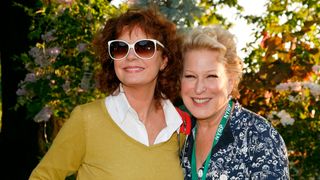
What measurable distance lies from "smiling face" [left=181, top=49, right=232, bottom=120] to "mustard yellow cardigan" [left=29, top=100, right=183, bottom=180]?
39cm

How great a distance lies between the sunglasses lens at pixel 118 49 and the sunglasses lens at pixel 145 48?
0.20 feet

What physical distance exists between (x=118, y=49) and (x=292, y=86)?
303cm

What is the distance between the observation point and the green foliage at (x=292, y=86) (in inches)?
254

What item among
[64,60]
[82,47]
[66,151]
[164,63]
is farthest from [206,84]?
[64,60]

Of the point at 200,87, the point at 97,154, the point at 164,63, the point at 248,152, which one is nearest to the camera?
the point at 248,152

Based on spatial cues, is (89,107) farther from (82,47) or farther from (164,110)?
(82,47)

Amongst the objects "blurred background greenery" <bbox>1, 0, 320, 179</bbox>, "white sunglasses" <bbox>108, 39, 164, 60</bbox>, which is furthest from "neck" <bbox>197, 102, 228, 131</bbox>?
"blurred background greenery" <bbox>1, 0, 320, 179</bbox>

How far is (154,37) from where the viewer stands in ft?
12.8

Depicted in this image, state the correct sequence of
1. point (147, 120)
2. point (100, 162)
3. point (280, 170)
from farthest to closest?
point (147, 120), point (100, 162), point (280, 170)

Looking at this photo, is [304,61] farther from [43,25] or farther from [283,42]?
[43,25]

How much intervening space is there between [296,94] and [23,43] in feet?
11.3

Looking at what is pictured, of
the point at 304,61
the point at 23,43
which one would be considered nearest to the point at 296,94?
the point at 304,61

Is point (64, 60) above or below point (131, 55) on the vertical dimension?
below

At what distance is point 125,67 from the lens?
3.76 m
